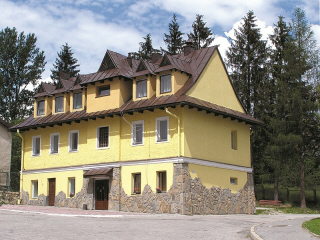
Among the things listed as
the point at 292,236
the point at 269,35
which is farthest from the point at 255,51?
the point at 292,236

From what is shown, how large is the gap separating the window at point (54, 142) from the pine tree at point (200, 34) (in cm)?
2148

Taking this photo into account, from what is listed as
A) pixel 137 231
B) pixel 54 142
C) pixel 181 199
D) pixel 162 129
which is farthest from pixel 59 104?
pixel 137 231

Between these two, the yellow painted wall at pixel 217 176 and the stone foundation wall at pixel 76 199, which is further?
the stone foundation wall at pixel 76 199

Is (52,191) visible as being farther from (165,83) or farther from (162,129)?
(165,83)

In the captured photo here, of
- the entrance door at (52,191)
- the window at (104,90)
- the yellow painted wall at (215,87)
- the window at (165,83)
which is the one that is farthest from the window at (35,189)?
the yellow painted wall at (215,87)

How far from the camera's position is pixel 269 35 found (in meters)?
47.0

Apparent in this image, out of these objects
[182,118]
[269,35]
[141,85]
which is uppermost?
[269,35]

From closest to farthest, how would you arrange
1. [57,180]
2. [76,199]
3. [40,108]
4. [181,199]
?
[181,199], [76,199], [57,180], [40,108]

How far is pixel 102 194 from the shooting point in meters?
30.7

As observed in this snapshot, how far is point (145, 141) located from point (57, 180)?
26.6 ft

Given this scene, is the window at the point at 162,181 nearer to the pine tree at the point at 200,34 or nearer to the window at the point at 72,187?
the window at the point at 72,187

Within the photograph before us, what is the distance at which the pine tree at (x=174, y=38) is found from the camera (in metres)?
52.9

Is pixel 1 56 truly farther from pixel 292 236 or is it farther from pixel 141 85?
pixel 292 236

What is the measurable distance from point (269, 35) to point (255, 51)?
6.65 feet
